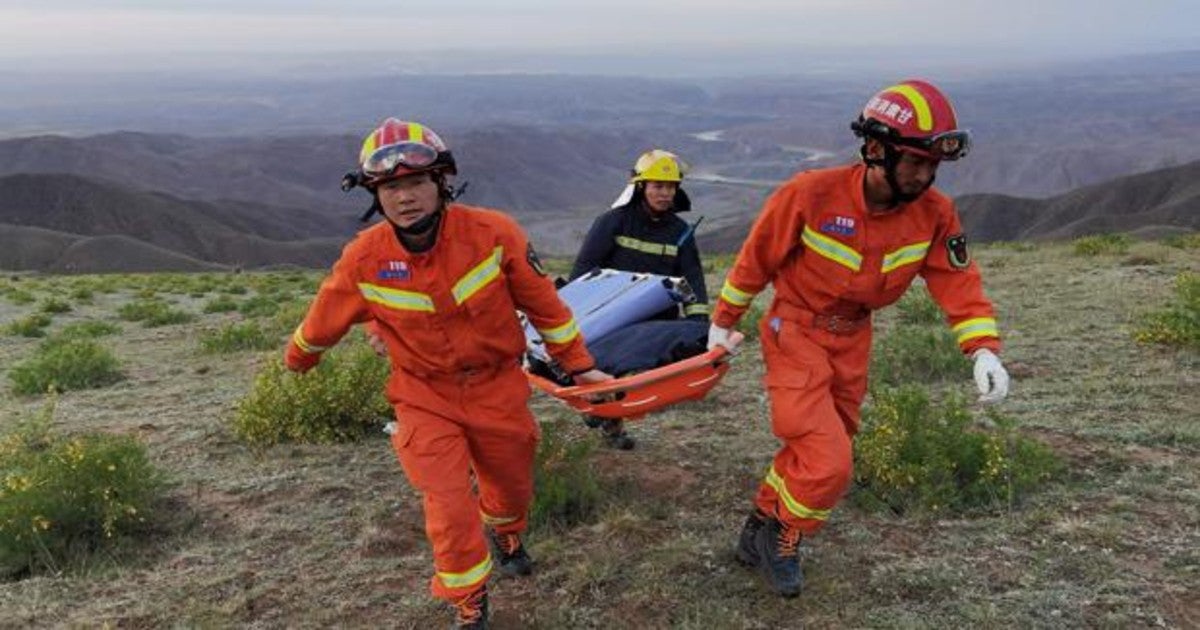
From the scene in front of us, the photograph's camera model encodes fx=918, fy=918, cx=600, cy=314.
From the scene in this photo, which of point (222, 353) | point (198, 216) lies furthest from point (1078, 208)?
point (222, 353)

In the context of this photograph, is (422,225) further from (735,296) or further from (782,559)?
(782,559)

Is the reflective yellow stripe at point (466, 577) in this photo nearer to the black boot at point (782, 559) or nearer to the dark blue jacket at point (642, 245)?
the black boot at point (782, 559)

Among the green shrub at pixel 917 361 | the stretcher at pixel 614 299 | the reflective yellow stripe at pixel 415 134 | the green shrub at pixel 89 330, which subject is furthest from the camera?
the green shrub at pixel 89 330

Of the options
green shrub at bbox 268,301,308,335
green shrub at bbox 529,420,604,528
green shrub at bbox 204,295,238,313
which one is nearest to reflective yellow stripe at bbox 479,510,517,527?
green shrub at bbox 529,420,604,528

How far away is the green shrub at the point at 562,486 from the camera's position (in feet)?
18.3

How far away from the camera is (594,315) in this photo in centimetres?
623

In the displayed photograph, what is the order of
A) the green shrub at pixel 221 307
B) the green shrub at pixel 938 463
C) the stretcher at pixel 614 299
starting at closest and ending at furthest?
the green shrub at pixel 938 463
the stretcher at pixel 614 299
the green shrub at pixel 221 307

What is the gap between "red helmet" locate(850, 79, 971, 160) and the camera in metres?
4.22

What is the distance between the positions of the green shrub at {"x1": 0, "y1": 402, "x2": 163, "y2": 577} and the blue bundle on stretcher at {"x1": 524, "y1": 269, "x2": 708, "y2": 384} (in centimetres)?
263

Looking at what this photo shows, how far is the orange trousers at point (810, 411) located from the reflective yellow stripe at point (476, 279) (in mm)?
1488

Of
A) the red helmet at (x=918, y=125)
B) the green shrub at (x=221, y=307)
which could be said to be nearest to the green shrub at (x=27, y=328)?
the green shrub at (x=221, y=307)

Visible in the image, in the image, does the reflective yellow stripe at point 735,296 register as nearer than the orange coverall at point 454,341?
No

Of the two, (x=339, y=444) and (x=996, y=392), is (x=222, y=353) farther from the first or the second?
(x=996, y=392)

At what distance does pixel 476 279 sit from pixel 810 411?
5.67 feet
